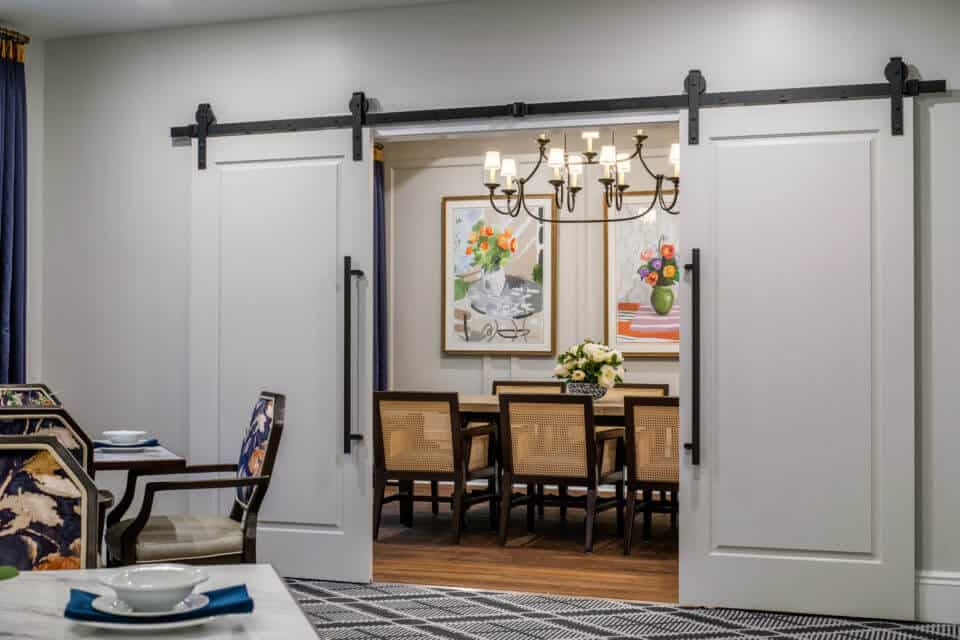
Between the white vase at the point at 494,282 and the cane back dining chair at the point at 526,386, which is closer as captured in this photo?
the cane back dining chair at the point at 526,386

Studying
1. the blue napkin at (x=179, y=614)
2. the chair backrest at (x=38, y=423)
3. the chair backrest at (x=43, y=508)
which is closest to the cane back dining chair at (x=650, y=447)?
the chair backrest at (x=38, y=423)

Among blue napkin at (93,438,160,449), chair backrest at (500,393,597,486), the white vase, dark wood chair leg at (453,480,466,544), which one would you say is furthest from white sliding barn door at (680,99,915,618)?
the white vase

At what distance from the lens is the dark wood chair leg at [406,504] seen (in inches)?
241

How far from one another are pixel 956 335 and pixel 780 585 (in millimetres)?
1218

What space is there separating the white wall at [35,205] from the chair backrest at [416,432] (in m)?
1.75

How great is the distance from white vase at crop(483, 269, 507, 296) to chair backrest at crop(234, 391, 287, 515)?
4100 mm

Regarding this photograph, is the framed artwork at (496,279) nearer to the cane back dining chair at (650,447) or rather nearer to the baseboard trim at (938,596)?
the cane back dining chair at (650,447)

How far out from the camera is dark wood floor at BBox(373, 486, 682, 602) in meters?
4.71

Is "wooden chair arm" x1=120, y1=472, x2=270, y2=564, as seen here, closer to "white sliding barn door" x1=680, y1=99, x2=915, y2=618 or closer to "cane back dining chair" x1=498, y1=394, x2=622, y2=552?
"white sliding barn door" x1=680, y1=99, x2=915, y2=618

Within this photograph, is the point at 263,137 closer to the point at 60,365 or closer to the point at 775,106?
the point at 60,365

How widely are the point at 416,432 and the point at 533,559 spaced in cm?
96

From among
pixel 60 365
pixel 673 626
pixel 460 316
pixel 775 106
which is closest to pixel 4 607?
pixel 673 626

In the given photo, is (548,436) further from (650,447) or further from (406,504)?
(406,504)

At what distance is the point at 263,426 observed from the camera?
3787 millimetres
